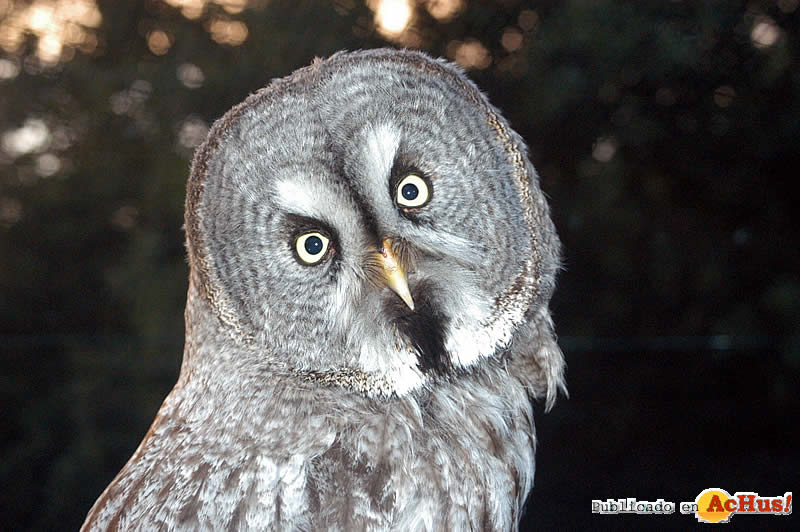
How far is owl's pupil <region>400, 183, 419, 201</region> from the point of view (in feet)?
2.47

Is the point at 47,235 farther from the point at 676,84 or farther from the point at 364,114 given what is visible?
the point at 676,84

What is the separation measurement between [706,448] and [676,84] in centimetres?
79

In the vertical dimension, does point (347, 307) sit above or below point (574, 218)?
below

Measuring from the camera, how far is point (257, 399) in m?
0.79

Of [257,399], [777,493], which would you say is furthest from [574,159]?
[257,399]

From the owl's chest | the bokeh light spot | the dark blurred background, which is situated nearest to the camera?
the owl's chest

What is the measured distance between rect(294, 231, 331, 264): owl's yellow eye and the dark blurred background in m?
0.77

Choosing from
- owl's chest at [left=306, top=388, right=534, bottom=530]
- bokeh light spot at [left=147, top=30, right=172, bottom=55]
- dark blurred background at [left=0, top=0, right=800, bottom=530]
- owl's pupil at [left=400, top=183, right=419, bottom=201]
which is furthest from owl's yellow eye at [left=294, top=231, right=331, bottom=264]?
bokeh light spot at [left=147, top=30, right=172, bottom=55]

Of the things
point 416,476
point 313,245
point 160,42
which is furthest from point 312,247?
Result: point 160,42

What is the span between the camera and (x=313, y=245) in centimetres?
75

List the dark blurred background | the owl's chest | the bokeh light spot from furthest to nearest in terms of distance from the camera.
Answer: the bokeh light spot, the dark blurred background, the owl's chest

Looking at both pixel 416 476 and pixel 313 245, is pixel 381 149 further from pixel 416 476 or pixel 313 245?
pixel 416 476

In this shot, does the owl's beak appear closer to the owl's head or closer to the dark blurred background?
the owl's head

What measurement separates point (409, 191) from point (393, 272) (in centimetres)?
10
